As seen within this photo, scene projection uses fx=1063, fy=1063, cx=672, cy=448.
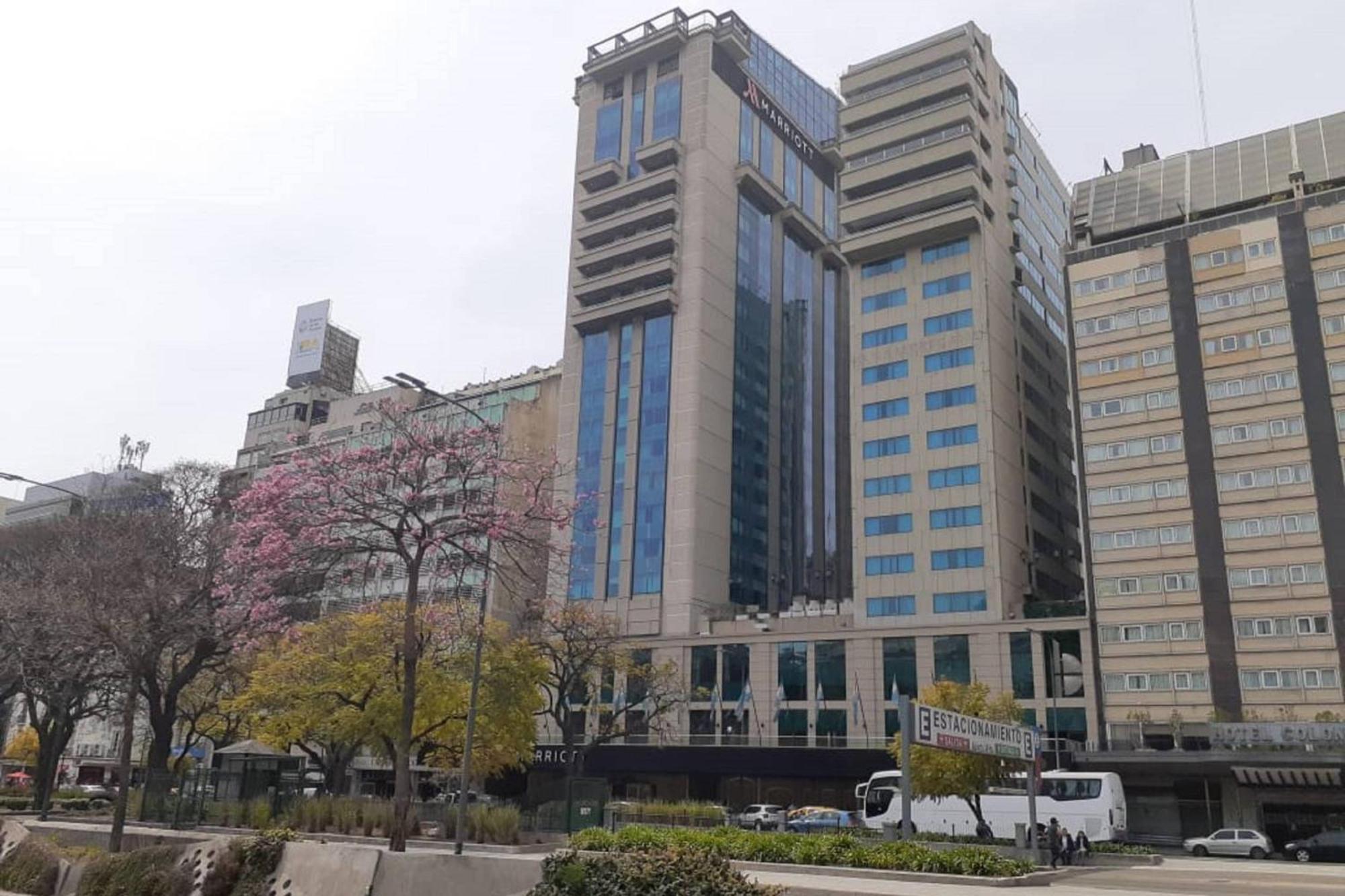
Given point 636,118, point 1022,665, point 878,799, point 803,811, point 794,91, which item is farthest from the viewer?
point 794,91

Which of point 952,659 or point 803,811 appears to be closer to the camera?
point 803,811

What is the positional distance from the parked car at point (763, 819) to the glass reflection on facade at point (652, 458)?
30.9 metres

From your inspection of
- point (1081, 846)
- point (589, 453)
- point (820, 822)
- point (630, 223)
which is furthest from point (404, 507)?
point (630, 223)

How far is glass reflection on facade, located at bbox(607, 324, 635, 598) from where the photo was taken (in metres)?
90.7

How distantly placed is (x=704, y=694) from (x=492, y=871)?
63.0 metres

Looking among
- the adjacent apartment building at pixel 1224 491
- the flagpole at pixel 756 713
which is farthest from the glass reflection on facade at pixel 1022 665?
the flagpole at pixel 756 713

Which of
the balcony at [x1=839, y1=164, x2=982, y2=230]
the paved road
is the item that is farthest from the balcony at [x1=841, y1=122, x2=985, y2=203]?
the paved road

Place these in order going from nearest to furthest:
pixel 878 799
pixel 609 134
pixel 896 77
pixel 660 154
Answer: pixel 878 799 → pixel 896 77 → pixel 660 154 → pixel 609 134

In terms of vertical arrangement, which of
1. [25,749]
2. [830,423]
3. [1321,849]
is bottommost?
[1321,849]

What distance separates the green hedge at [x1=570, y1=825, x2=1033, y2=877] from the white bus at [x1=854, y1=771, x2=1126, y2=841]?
1561cm

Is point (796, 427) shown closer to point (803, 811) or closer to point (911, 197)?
point (911, 197)

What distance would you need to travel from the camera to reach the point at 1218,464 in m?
64.9

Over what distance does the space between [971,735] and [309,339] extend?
410 feet

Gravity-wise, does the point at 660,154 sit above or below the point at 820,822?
above
